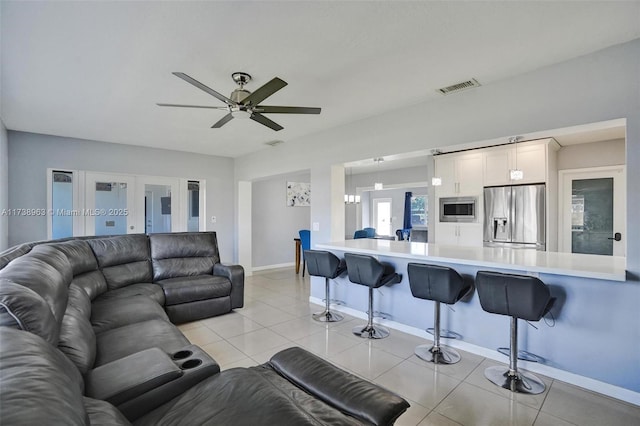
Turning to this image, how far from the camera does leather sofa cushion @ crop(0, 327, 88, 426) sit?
1.93 ft

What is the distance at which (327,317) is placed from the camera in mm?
3756

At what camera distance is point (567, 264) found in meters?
2.35

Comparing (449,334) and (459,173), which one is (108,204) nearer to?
(449,334)

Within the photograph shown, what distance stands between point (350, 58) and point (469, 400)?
2.77 meters

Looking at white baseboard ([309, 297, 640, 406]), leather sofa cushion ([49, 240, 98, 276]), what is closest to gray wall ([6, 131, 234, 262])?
leather sofa cushion ([49, 240, 98, 276])

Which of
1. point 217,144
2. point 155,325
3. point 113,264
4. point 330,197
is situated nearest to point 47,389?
point 155,325

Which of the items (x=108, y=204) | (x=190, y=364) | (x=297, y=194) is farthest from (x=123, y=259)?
(x=297, y=194)

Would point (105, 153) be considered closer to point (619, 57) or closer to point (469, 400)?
point (469, 400)

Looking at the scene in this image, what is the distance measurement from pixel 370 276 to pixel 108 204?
5.00 m

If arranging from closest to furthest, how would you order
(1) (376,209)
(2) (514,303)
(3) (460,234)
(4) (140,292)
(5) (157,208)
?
(2) (514,303), (4) (140,292), (3) (460,234), (5) (157,208), (1) (376,209)

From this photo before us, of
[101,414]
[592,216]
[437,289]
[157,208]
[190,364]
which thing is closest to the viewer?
[101,414]

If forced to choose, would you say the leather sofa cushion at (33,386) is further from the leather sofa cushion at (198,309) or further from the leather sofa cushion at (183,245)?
the leather sofa cushion at (183,245)

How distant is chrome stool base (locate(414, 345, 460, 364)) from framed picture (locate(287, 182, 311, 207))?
531 centimetres

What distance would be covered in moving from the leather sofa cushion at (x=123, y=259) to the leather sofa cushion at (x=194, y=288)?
322 mm
